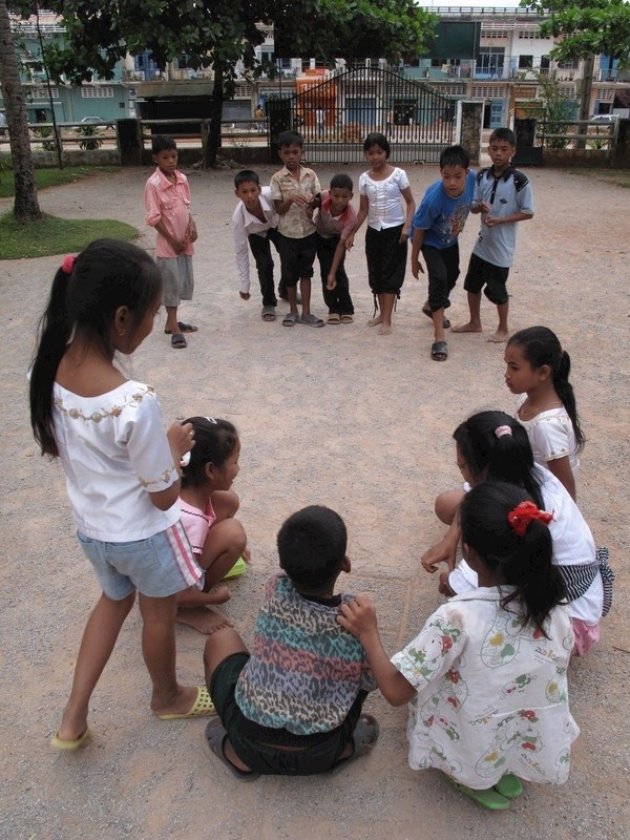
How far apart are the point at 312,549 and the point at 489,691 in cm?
57

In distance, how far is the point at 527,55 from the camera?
166 ft

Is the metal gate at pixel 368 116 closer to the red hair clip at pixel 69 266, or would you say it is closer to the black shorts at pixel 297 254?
the black shorts at pixel 297 254

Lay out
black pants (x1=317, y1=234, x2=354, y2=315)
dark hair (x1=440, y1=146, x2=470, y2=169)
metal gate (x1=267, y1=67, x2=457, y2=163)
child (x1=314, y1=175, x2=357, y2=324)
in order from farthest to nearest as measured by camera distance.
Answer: metal gate (x1=267, y1=67, x2=457, y2=163)
black pants (x1=317, y1=234, x2=354, y2=315)
child (x1=314, y1=175, x2=357, y2=324)
dark hair (x1=440, y1=146, x2=470, y2=169)

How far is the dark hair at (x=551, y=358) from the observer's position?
2.71 metres

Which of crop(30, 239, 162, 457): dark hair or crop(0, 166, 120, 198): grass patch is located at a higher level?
crop(30, 239, 162, 457): dark hair

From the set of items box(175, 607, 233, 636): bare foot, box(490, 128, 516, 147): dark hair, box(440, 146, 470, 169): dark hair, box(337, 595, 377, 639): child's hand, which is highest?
box(490, 128, 516, 147): dark hair

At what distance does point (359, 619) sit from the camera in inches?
73.3

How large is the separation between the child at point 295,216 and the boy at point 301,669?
4.17 m

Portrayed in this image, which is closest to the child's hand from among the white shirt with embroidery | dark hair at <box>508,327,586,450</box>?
the white shirt with embroidery

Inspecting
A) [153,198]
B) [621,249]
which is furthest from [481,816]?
[621,249]

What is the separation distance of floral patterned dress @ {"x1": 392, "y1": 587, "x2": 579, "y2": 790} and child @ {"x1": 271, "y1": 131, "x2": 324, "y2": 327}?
4341 millimetres

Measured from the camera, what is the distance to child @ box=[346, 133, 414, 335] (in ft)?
17.8

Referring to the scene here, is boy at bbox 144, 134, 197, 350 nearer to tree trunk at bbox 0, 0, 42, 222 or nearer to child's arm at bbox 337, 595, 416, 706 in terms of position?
child's arm at bbox 337, 595, 416, 706

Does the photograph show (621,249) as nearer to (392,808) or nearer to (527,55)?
(392,808)
